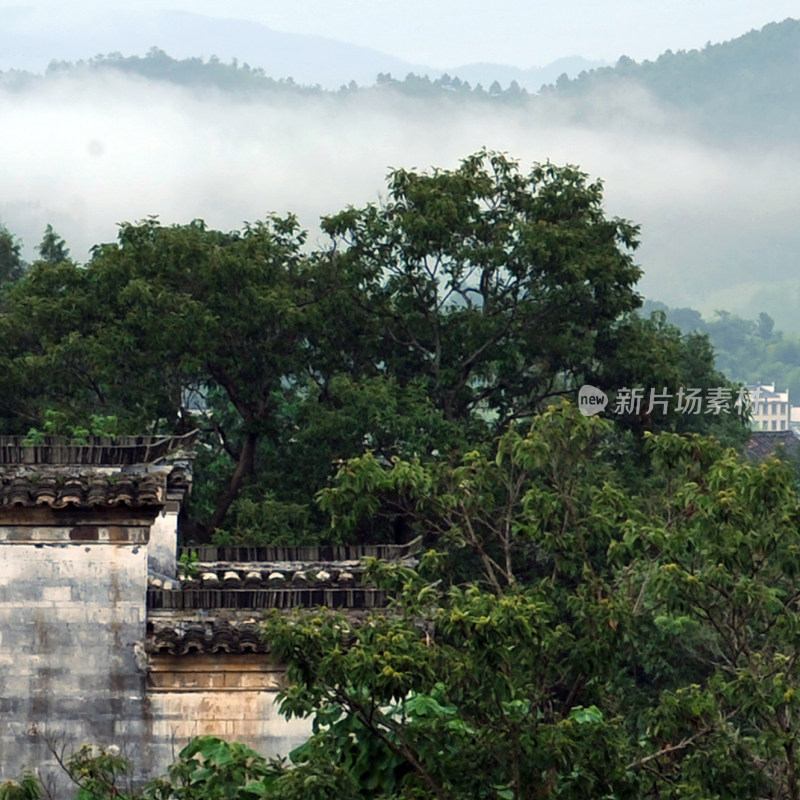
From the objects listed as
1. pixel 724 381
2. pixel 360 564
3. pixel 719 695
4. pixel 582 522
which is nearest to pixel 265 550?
pixel 360 564

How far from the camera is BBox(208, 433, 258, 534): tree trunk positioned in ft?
147

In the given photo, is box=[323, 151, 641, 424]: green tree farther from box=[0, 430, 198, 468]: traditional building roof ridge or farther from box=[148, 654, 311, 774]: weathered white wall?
box=[148, 654, 311, 774]: weathered white wall

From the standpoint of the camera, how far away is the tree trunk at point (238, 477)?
44666 mm

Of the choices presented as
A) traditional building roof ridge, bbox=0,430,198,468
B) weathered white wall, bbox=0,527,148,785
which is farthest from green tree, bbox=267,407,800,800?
traditional building roof ridge, bbox=0,430,198,468

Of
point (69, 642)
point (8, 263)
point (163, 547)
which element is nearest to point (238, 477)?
point (163, 547)

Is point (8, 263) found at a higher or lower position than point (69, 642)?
higher

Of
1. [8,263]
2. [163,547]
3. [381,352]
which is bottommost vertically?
[163,547]

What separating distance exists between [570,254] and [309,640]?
2886cm

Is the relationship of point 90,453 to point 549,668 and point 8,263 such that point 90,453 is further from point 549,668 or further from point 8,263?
point 8,263

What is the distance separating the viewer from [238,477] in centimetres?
4503

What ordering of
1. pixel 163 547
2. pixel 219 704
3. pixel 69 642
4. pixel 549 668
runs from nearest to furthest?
pixel 549 668
pixel 69 642
pixel 219 704
pixel 163 547

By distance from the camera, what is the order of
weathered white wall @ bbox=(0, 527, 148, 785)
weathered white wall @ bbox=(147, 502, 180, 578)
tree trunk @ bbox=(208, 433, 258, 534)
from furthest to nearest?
tree trunk @ bbox=(208, 433, 258, 534), weathered white wall @ bbox=(147, 502, 180, 578), weathered white wall @ bbox=(0, 527, 148, 785)

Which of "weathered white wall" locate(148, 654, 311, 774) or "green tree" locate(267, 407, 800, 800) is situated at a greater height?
"green tree" locate(267, 407, 800, 800)

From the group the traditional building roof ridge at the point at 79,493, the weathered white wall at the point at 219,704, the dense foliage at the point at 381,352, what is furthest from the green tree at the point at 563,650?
the dense foliage at the point at 381,352
